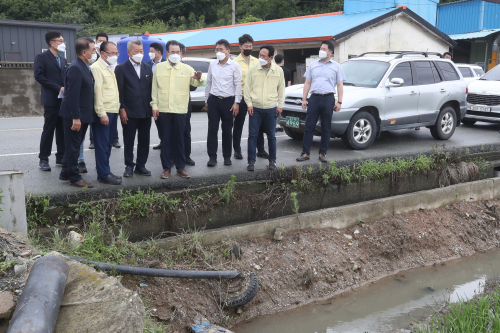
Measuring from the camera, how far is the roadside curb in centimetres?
639

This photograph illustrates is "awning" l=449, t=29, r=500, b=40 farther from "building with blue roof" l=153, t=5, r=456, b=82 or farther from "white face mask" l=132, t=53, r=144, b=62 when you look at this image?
"white face mask" l=132, t=53, r=144, b=62

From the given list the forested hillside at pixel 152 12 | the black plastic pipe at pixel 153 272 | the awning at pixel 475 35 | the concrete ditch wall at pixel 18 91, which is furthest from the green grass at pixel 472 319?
the forested hillside at pixel 152 12

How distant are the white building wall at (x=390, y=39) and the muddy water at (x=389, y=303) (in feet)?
46.4

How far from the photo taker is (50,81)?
7.03 metres

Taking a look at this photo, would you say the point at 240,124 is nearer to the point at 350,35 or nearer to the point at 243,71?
the point at 243,71

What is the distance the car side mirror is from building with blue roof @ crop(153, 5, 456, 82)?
34.3 feet

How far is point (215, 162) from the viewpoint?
7770mm

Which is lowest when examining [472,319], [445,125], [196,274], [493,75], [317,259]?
[317,259]

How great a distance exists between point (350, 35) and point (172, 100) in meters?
15.0

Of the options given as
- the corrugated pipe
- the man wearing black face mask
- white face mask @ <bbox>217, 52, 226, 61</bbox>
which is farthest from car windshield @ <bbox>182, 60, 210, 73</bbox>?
the corrugated pipe

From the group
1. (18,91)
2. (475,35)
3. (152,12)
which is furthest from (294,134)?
(152,12)

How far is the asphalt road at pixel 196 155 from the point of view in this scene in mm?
6590

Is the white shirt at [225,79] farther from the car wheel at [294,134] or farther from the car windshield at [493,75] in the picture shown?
the car windshield at [493,75]

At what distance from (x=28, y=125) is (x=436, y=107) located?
32.6 feet
